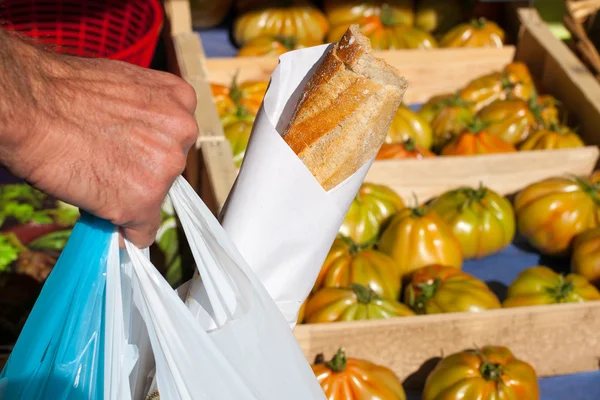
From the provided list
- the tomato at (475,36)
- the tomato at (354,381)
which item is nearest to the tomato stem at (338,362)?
the tomato at (354,381)

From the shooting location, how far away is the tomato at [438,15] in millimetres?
2996

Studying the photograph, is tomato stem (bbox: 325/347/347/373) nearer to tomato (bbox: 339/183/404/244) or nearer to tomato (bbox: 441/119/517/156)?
tomato (bbox: 339/183/404/244)

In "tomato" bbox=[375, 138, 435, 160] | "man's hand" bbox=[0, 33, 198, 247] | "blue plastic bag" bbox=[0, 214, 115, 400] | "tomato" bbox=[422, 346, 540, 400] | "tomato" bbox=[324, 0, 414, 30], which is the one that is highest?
"man's hand" bbox=[0, 33, 198, 247]

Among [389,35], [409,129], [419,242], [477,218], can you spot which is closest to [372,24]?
[389,35]

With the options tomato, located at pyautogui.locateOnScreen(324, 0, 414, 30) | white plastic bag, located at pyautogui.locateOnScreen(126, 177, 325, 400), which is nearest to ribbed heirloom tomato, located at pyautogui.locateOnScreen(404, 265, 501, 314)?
white plastic bag, located at pyautogui.locateOnScreen(126, 177, 325, 400)

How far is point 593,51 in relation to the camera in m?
2.41

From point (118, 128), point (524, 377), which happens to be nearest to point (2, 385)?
point (118, 128)

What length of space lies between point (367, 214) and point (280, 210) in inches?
39.9

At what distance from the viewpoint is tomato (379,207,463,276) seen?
1.80m

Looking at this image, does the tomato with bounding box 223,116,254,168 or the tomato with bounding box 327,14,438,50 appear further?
the tomato with bounding box 327,14,438,50

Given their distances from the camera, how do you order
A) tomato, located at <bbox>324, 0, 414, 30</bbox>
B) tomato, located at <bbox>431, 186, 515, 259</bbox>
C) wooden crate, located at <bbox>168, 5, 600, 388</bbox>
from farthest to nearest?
tomato, located at <bbox>324, 0, 414, 30</bbox>, tomato, located at <bbox>431, 186, 515, 259</bbox>, wooden crate, located at <bbox>168, 5, 600, 388</bbox>

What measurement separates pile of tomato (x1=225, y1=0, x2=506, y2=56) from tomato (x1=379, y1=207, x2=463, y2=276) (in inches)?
38.2

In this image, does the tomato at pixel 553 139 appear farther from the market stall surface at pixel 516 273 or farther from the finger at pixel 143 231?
the finger at pixel 143 231

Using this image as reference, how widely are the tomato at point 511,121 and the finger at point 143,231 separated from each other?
1.59 m
